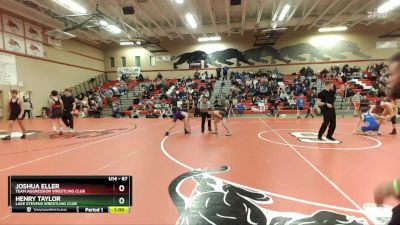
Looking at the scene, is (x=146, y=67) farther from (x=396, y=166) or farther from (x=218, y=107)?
(x=396, y=166)

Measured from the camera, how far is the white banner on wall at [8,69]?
1753cm

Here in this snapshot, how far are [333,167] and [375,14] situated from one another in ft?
A: 68.8

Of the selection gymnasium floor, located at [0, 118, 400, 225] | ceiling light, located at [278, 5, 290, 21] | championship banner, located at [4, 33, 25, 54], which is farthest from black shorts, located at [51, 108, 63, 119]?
ceiling light, located at [278, 5, 290, 21]

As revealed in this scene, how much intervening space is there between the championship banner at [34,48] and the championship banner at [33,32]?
37cm

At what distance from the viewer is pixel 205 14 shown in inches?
891

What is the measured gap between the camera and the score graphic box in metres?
2.09

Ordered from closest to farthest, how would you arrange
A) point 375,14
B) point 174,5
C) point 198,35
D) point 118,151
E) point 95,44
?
point 118,151 < point 174,5 < point 375,14 < point 198,35 < point 95,44

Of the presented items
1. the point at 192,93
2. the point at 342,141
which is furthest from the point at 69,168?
the point at 192,93

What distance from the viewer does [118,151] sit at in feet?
21.0

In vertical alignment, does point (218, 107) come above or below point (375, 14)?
below

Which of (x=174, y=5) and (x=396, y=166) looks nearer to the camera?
(x=396, y=166)

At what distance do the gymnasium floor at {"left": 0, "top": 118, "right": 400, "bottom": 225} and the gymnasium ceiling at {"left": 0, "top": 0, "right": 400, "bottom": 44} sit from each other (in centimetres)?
1165

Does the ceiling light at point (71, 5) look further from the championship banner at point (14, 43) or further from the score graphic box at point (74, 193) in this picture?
the score graphic box at point (74, 193)

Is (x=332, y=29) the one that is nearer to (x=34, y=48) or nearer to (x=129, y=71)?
(x=129, y=71)
